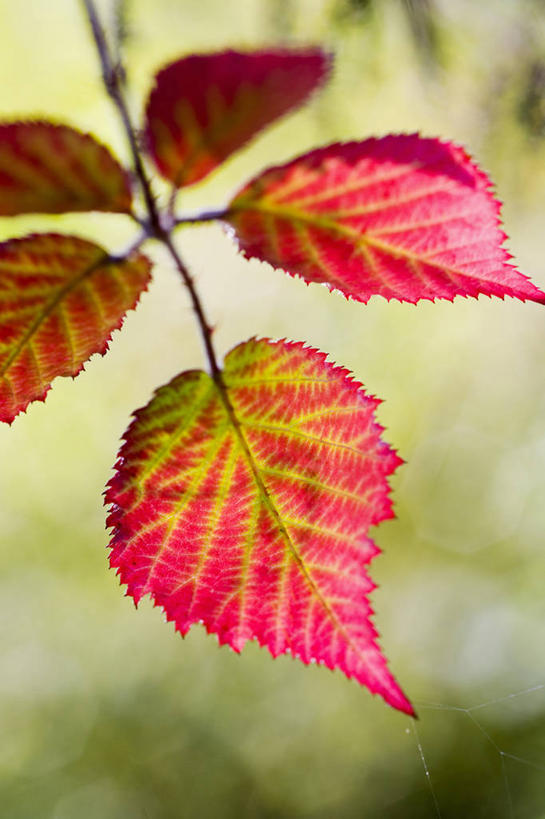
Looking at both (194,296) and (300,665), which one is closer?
(194,296)

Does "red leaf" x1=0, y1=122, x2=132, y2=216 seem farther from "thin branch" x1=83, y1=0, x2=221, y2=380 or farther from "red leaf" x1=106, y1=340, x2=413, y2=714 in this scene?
"red leaf" x1=106, y1=340, x2=413, y2=714

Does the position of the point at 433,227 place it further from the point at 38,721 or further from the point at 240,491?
the point at 38,721

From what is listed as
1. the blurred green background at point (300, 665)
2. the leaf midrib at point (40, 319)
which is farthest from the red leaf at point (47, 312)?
the blurred green background at point (300, 665)

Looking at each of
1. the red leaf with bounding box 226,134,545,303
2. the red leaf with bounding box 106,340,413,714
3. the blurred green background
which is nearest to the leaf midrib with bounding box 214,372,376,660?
the red leaf with bounding box 106,340,413,714

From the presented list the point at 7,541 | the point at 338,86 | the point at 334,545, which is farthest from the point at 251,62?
the point at 7,541

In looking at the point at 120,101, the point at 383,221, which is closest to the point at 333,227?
the point at 383,221

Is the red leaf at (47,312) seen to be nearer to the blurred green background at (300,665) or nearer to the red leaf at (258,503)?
the red leaf at (258,503)

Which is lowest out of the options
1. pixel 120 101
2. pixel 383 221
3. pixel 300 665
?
pixel 300 665

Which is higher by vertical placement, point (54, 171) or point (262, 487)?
point (54, 171)

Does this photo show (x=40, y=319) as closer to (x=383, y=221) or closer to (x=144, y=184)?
(x=144, y=184)
